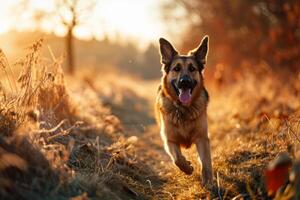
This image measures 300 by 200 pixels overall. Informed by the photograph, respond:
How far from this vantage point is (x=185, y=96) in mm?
7773

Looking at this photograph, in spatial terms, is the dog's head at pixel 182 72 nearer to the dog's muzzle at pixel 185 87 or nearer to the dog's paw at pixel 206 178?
the dog's muzzle at pixel 185 87

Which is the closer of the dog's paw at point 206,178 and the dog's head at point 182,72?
the dog's paw at point 206,178

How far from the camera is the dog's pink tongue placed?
773cm

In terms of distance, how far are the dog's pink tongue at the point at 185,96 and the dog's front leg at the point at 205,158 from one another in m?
0.63

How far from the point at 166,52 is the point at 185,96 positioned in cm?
100

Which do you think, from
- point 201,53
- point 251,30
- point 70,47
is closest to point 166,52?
point 201,53

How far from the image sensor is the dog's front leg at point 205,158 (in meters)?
6.71

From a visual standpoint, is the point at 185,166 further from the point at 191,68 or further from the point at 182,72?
the point at 191,68

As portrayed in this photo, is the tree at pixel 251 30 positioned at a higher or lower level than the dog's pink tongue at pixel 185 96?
higher

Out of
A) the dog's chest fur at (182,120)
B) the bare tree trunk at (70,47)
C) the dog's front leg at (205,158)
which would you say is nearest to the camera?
the dog's front leg at (205,158)

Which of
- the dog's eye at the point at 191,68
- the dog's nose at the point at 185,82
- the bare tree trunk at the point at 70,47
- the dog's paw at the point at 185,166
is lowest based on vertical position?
the dog's paw at the point at 185,166

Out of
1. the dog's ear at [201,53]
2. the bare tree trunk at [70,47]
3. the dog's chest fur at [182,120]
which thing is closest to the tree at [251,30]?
the bare tree trunk at [70,47]

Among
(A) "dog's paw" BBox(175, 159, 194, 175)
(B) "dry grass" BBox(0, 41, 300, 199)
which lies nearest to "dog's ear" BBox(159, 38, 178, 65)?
(B) "dry grass" BBox(0, 41, 300, 199)

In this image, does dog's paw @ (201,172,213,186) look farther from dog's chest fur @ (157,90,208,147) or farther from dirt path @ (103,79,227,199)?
dog's chest fur @ (157,90,208,147)
